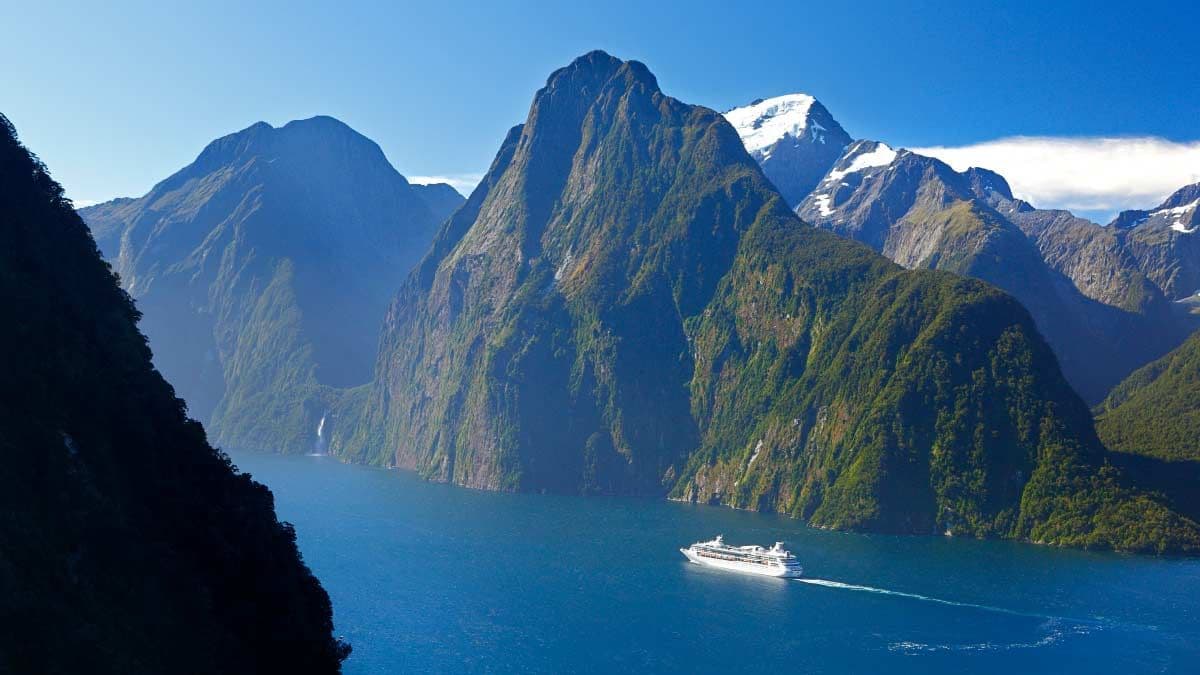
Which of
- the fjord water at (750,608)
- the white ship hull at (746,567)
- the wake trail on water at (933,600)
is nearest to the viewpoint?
the fjord water at (750,608)

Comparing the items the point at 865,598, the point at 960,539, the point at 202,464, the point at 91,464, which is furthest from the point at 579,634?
the point at 960,539

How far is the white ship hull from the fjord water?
2.14 m

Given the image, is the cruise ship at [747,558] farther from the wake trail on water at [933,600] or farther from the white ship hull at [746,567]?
the wake trail on water at [933,600]

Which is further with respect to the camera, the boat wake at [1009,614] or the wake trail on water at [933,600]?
the wake trail on water at [933,600]

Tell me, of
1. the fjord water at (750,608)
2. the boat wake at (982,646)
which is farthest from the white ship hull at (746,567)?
the boat wake at (982,646)

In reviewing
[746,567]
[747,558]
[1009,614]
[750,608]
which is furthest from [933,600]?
[747,558]

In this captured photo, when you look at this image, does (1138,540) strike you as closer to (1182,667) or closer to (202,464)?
(1182,667)

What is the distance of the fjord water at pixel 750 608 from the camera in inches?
4624

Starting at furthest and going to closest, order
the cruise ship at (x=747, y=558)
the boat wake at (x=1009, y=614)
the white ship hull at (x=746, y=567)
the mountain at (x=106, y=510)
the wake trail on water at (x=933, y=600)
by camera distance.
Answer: the cruise ship at (x=747, y=558)
the white ship hull at (x=746, y=567)
the wake trail on water at (x=933, y=600)
the boat wake at (x=1009, y=614)
the mountain at (x=106, y=510)

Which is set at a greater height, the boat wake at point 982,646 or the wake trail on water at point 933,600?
the wake trail on water at point 933,600

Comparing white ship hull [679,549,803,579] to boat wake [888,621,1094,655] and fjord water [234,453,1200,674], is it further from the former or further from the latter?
boat wake [888,621,1094,655]

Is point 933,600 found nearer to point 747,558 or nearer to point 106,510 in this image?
point 747,558

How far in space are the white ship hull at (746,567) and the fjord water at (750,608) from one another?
214cm

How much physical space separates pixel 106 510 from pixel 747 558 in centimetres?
12533
